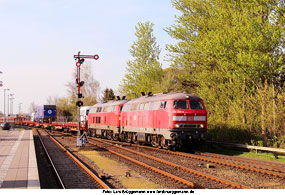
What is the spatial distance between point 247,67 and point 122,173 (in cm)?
1050

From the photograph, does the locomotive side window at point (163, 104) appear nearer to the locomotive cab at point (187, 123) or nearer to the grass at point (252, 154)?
the locomotive cab at point (187, 123)

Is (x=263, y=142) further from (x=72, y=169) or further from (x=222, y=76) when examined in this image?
(x=72, y=169)

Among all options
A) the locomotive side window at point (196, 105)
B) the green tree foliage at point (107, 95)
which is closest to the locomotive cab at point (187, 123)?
the locomotive side window at point (196, 105)

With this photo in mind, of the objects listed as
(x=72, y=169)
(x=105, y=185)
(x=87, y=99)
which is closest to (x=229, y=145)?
(x=72, y=169)

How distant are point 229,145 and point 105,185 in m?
12.2

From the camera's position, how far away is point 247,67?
20.5 m

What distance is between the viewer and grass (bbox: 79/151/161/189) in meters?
11.5

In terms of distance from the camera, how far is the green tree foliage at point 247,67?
19969 millimetres

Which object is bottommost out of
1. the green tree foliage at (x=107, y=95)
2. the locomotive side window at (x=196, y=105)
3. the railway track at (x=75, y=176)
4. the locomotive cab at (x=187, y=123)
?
the railway track at (x=75, y=176)

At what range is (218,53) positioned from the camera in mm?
21438

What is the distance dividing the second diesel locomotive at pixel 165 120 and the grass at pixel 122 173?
4.20m

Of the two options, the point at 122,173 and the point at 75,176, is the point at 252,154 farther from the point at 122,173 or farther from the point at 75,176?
the point at 75,176

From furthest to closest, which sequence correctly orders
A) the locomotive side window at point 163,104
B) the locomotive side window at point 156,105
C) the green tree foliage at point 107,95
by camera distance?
the green tree foliage at point 107,95
the locomotive side window at point 156,105
the locomotive side window at point 163,104

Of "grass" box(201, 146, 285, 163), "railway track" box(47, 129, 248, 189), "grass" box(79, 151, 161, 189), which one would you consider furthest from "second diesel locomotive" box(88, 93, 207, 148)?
"grass" box(79, 151, 161, 189)
